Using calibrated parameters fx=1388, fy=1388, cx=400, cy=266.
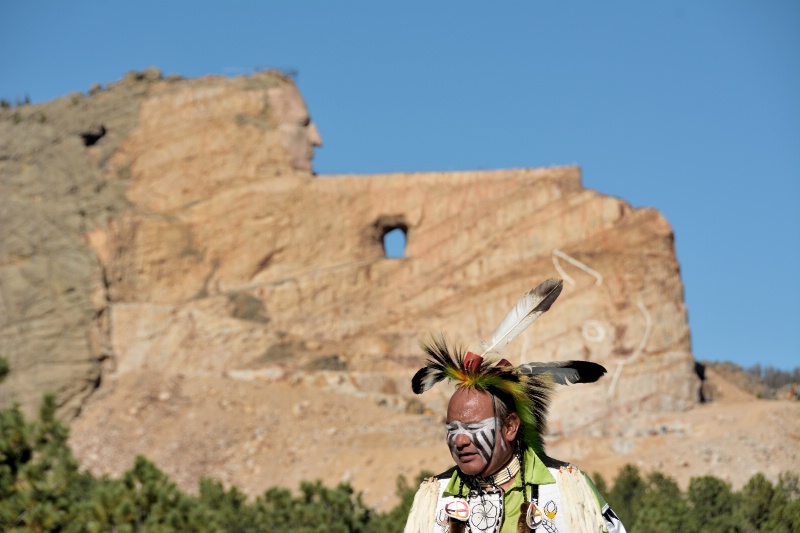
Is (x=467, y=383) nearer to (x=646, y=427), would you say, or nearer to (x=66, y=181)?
(x=646, y=427)

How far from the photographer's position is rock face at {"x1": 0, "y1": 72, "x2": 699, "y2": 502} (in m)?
40.9

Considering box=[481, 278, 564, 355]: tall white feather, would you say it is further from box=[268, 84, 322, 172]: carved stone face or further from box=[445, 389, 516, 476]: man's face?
box=[268, 84, 322, 172]: carved stone face

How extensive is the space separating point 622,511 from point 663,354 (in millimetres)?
11549

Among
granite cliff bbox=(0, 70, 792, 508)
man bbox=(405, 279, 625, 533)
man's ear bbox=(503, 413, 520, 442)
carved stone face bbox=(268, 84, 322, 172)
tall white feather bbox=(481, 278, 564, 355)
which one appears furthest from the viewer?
carved stone face bbox=(268, 84, 322, 172)

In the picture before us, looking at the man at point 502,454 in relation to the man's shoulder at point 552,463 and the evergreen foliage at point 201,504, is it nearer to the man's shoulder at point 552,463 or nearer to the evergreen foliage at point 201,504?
the man's shoulder at point 552,463

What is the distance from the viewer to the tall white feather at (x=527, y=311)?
18.0ft

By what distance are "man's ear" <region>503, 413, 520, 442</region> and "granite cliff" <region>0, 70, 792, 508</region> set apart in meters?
31.9

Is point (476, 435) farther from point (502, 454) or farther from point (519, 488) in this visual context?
point (519, 488)

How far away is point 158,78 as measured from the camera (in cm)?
5009

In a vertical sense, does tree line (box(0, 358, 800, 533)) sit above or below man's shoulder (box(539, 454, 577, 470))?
above

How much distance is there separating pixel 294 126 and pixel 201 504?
25457 millimetres

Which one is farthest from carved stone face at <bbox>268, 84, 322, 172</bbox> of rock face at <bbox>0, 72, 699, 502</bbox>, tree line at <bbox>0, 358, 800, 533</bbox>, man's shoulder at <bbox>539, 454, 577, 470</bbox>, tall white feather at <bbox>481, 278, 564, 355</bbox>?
man's shoulder at <bbox>539, 454, 577, 470</bbox>

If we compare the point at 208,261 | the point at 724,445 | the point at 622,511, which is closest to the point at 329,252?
the point at 208,261

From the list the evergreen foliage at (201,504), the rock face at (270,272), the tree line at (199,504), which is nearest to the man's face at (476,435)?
the tree line at (199,504)
